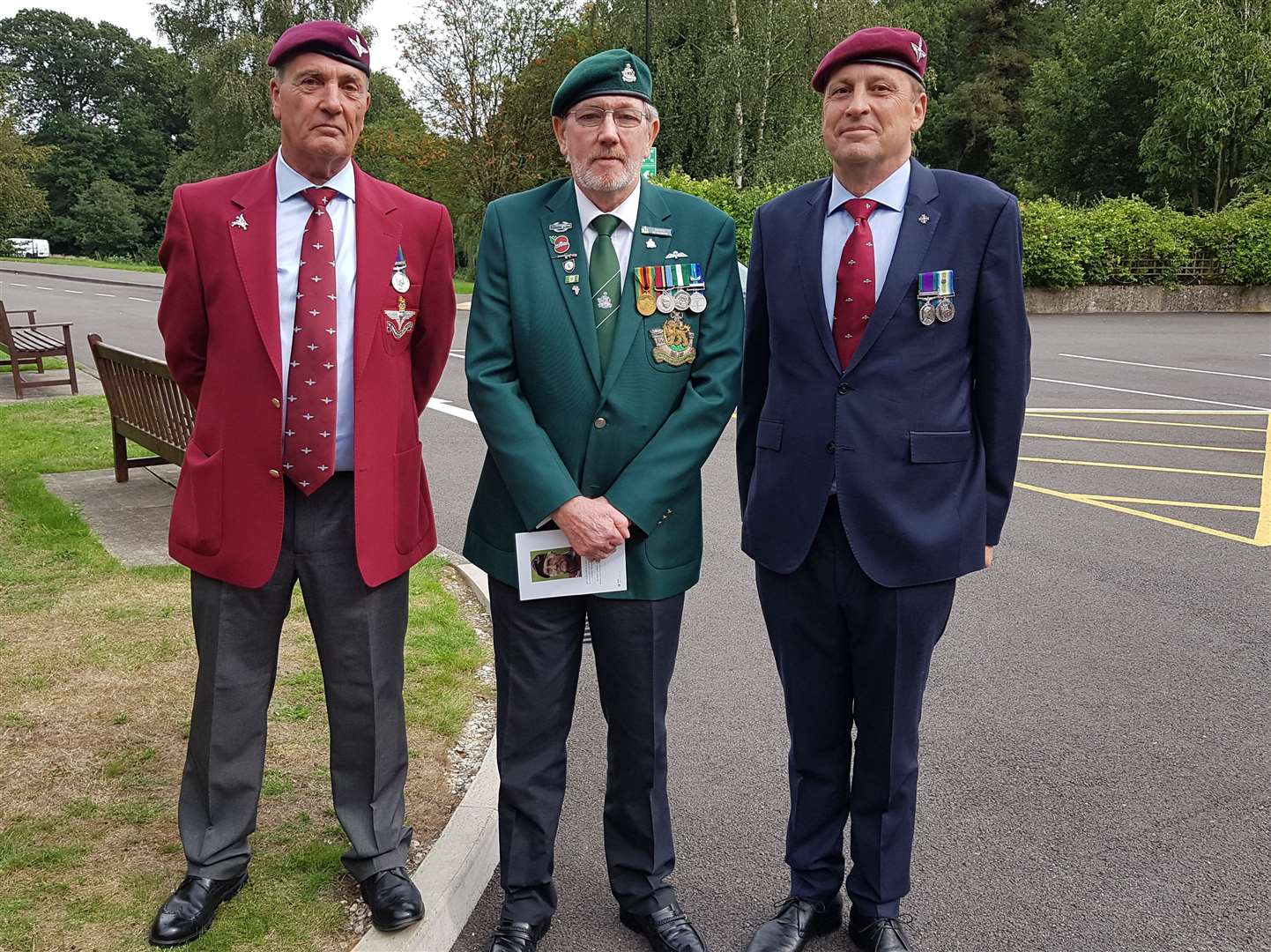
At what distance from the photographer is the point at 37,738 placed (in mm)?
3963

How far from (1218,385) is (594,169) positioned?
13989 mm

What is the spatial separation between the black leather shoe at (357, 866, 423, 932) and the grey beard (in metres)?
1.87

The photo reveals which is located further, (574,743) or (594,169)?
(574,743)

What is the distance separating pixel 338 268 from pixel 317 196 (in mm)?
184

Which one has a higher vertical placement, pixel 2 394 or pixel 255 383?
pixel 255 383

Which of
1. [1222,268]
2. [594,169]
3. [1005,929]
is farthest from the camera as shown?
[1222,268]

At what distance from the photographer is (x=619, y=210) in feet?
9.38

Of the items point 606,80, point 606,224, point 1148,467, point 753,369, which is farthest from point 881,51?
point 1148,467

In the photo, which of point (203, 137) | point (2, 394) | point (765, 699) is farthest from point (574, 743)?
point (203, 137)

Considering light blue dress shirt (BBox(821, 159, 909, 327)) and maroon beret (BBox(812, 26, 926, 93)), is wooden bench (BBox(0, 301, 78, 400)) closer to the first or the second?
light blue dress shirt (BBox(821, 159, 909, 327))

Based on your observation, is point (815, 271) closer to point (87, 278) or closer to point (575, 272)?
point (575, 272)

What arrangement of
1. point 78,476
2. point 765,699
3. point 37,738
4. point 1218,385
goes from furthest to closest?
point 1218,385, point 78,476, point 765,699, point 37,738

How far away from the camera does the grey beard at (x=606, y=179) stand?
9.04ft

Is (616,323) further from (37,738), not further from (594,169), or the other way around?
(37,738)
